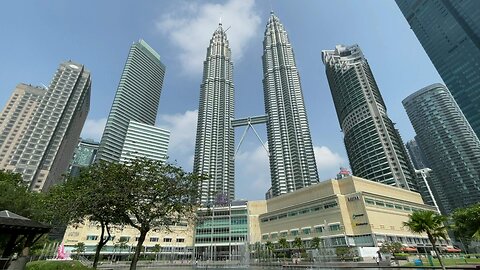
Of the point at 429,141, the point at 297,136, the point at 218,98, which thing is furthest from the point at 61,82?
the point at 429,141

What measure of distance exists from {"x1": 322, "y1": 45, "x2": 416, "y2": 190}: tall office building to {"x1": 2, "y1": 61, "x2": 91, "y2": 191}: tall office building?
16753 centimetres

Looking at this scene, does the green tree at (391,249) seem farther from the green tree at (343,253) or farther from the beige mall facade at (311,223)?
the green tree at (343,253)

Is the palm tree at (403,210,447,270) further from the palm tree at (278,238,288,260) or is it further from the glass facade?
the glass facade

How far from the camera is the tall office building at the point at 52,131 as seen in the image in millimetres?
132500

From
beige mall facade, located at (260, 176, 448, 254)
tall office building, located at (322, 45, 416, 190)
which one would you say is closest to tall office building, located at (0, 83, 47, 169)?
beige mall facade, located at (260, 176, 448, 254)

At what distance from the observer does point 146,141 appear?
596 ft

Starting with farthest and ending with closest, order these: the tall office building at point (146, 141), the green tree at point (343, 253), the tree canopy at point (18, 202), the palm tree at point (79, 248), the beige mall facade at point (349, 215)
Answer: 1. the tall office building at point (146, 141)
2. the palm tree at point (79, 248)
3. the beige mall facade at point (349, 215)
4. the green tree at point (343, 253)
5. the tree canopy at point (18, 202)

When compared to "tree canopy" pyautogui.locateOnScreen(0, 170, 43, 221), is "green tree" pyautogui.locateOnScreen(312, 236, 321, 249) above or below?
below

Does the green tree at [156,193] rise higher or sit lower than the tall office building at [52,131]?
lower

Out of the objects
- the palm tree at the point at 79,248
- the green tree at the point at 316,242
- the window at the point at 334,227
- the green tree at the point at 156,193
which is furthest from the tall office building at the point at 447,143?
the palm tree at the point at 79,248

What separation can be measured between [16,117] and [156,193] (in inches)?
7370

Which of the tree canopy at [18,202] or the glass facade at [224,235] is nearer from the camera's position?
the tree canopy at [18,202]

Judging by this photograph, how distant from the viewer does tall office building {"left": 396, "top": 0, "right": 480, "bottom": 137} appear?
12212 centimetres

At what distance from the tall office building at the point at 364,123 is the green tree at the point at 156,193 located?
123 m
